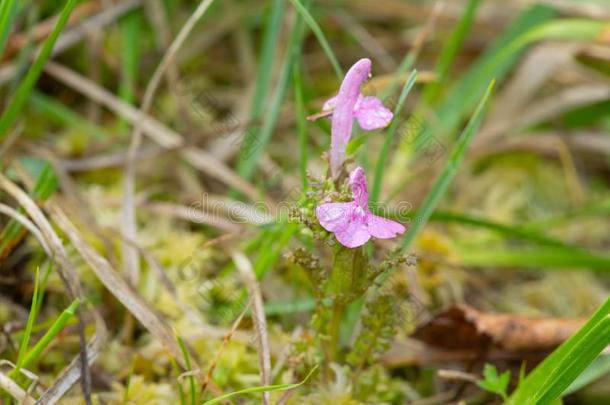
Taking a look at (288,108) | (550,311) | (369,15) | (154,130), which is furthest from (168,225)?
(369,15)

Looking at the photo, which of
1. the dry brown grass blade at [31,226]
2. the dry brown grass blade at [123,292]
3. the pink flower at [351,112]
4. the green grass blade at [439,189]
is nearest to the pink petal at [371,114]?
the pink flower at [351,112]

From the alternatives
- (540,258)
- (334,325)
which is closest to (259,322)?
(334,325)

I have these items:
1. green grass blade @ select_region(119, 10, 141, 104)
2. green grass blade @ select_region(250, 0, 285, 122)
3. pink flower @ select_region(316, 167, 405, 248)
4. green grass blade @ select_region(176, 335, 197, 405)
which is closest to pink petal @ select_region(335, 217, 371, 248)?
pink flower @ select_region(316, 167, 405, 248)

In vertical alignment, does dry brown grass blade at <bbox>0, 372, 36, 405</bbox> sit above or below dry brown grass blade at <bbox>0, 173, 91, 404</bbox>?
below

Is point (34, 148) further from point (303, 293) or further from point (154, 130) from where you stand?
point (303, 293)

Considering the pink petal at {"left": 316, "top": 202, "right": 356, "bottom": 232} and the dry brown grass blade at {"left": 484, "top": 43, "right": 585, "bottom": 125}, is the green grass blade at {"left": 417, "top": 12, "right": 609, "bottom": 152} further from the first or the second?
the pink petal at {"left": 316, "top": 202, "right": 356, "bottom": 232}
